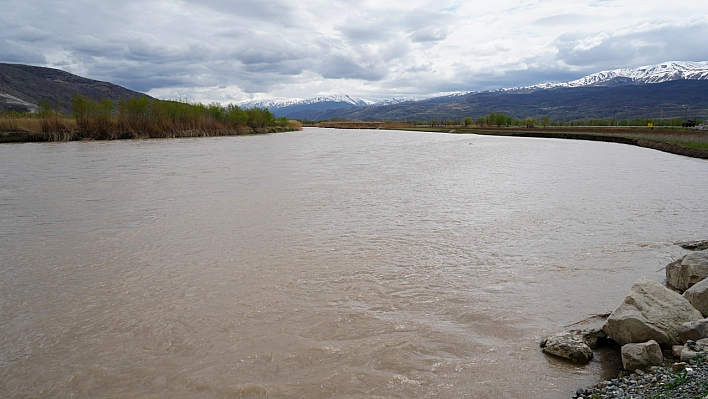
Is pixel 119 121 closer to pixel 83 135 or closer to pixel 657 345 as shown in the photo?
pixel 83 135

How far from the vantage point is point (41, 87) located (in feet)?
415

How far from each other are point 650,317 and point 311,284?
14.8 feet

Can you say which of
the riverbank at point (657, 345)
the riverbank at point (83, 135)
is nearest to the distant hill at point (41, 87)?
the riverbank at point (83, 135)

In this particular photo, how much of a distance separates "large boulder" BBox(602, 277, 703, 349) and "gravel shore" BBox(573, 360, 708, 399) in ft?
1.91

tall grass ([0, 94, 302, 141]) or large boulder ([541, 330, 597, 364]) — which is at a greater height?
tall grass ([0, 94, 302, 141])

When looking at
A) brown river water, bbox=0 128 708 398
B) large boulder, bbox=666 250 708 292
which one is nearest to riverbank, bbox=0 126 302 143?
brown river water, bbox=0 128 708 398

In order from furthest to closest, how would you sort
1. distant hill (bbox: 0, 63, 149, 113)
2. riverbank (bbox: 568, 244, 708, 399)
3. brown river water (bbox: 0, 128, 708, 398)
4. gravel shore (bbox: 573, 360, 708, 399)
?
1. distant hill (bbox: 0, 63, 149, 113)
2. brown river water (bbox: 0, 128, 708, 398)
3. riverbank (bbox: 568, 244, 708, 399)
4. gravel shore (bbox: 573, 360, 708, 399)

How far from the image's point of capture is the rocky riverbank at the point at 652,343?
407 centimetres

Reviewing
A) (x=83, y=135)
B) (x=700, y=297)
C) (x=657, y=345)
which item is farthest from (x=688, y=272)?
(x=83, y=135)

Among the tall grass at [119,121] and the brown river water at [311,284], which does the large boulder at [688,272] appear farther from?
the tall grass at [119,121]

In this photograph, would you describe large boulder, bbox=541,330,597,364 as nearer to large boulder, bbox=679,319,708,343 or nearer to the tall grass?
large boulder, bbox=679,319,708,343

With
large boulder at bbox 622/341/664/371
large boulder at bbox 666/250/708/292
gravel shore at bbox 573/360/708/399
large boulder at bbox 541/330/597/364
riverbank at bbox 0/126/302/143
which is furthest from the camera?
riverbank at bbox 0/126/302/143

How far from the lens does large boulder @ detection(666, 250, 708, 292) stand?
6859mm

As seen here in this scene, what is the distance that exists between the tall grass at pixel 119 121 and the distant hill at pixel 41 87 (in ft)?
204
